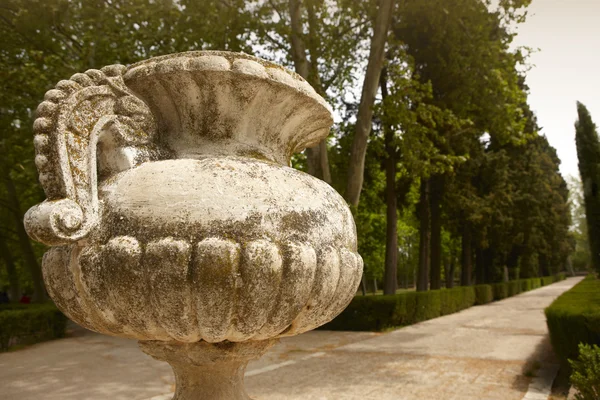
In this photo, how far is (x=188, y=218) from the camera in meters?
2.15

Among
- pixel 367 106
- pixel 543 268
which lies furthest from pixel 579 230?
pixel 367 106

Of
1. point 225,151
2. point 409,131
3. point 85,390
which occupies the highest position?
point 409,131

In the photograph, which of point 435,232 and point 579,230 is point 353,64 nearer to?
point 435,232

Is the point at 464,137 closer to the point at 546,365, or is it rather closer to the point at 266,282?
the point at 546,365

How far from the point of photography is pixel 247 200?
7.38ft

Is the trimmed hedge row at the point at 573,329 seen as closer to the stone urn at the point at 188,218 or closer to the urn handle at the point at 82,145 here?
the stone urn at the point at 188,218

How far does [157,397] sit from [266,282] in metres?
4.66

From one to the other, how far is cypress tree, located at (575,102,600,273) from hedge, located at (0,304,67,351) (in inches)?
788

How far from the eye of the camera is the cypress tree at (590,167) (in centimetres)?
1948

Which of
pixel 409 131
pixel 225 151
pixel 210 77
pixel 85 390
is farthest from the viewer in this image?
pixel 409 131

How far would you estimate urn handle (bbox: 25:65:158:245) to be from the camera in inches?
83.0

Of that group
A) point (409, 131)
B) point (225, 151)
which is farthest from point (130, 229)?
point (409, 131)

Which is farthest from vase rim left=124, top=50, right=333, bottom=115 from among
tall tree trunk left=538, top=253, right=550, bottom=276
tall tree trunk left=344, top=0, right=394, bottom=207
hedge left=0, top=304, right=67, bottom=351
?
tall tree trunk left=538, top=253, right=550, bottom=276

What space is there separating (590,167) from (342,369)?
55.2ft
